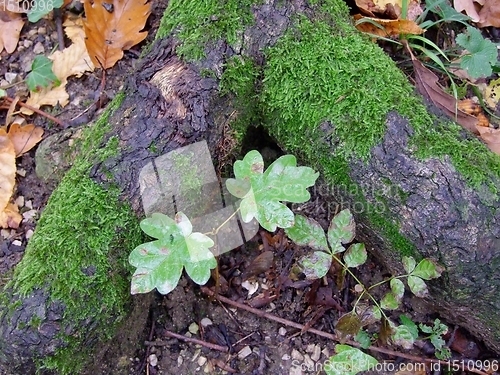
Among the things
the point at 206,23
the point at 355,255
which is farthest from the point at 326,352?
the point at 206,23

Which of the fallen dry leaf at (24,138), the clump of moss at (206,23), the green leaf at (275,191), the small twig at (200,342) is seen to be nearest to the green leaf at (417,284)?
the green leaf at (275,191)

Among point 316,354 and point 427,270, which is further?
point 316,354

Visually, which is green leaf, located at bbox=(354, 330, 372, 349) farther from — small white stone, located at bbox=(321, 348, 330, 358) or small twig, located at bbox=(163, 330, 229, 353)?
small twig, located at bbox=(163, 330, 229, 353)

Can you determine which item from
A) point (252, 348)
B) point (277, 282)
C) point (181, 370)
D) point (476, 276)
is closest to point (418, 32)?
point (476, 276)

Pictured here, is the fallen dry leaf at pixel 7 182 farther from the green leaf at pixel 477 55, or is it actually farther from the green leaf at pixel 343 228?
the green leaf at pixel 477 55

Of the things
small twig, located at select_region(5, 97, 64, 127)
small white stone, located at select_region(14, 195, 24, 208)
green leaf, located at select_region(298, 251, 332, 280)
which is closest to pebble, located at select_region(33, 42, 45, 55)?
small twig, located at select_region(5, 97, 64, 127)

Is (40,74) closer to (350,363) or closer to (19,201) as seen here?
(19,201)

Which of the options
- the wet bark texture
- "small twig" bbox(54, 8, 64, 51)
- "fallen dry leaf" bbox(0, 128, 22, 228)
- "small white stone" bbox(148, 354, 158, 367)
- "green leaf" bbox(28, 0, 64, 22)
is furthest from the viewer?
"small twig" bbox(54, 8, 64, 51)
